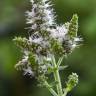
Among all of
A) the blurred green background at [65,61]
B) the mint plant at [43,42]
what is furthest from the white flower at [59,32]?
the blurred green background at [65,61]

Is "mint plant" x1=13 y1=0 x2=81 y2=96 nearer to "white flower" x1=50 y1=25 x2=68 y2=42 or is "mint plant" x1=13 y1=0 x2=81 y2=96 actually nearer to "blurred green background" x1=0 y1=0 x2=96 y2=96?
"white flower" x1=50 y1=25 x2=68 y2=42

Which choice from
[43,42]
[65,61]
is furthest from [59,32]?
[65,61]

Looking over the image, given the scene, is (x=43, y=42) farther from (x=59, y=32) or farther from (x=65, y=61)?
(x=65, y=61)

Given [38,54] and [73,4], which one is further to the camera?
[73,4]

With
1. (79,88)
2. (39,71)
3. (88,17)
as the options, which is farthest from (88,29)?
(39,71)

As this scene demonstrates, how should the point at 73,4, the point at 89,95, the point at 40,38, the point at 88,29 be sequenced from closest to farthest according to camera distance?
the point at 40,38 < the point at 89,95 < the point at 88,29 < the point at 73,4

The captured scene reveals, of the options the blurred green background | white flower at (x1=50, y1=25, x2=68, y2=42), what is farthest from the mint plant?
the blurred green background

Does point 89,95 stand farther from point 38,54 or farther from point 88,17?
point 38,54
